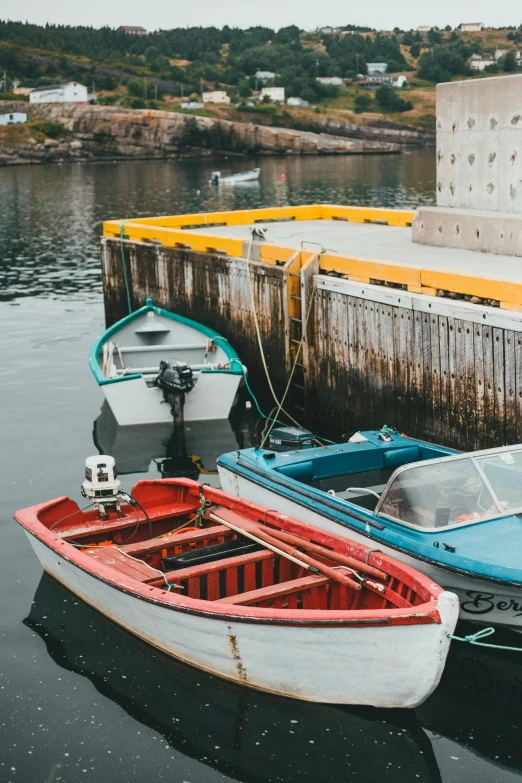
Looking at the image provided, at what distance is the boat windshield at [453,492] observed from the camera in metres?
9.73

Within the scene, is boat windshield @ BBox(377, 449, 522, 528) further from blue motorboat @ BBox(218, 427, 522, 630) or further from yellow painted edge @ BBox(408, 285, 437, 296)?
yellow painted edge @ BBox(408, 285, 437, 296)

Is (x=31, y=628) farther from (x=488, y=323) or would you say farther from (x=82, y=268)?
(x=82, y=268)

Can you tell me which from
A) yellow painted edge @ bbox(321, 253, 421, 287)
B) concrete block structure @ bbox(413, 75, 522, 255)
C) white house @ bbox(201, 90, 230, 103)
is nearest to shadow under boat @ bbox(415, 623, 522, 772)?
yellow painted edge @ bbox(321, 253, 421, 287)

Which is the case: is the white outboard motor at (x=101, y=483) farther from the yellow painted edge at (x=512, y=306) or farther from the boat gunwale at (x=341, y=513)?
the yellow painted edge at (x=512, y=306)

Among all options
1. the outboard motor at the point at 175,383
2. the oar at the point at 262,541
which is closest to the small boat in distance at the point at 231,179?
the outboard motor at the point at 175,383

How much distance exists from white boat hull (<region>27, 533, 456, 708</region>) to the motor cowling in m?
7.80

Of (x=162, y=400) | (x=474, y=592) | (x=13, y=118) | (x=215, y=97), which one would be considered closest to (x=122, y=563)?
(x=474, y=592)

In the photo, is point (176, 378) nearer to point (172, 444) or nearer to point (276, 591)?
point (172, 444)

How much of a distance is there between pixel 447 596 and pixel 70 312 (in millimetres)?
23342

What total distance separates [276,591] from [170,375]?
839 cm

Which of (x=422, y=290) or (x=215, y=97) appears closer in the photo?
(x=422, y=290)

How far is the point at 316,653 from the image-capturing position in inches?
328

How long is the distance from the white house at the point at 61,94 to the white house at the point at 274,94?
35.6m

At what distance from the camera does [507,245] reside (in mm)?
16422
